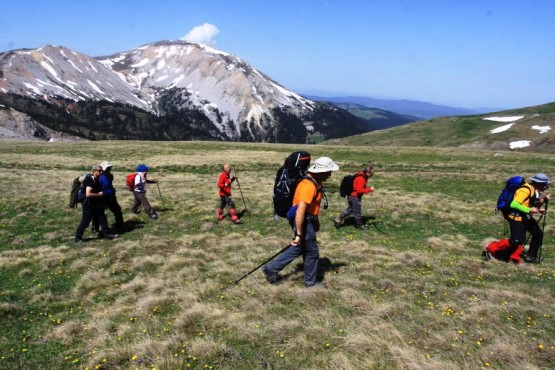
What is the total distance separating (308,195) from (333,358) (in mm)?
3802

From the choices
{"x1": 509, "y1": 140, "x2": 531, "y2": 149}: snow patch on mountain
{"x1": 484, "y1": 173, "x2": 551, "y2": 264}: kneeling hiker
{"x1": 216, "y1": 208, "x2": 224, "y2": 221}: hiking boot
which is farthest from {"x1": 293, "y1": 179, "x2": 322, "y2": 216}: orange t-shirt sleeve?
{"x1": 509, "y1": 140, "x2": 531, "y2": 149}: snow patch on mountain

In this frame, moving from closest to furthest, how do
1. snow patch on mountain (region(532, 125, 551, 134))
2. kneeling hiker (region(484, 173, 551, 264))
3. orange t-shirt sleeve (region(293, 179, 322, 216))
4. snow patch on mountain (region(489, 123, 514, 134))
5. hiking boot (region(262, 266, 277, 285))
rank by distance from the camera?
1. orange t-shirt sleeve (region(293, 179, 322, 216))
2. hiking boot (region(262, 266, 277, 285))
3. kneeling hiker (region(484, 173, 551, 264))
4. snow patch on mountain (region(532, 125, 551, 134))
5. snow patch on mountain (region(489, 123, 514, 134))

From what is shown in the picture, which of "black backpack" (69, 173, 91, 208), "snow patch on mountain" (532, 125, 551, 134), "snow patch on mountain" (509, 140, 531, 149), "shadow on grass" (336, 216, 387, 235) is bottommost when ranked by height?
"shadow on grass" (336, 216, 387, 235)

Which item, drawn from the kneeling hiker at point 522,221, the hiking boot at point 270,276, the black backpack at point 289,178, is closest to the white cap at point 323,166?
the black backpack at point 289,178

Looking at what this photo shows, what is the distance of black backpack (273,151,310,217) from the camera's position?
978 cm

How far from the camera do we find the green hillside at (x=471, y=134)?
263ft

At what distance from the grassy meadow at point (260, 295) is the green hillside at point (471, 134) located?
68.8m

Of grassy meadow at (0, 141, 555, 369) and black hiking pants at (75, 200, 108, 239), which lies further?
black hiking pants at (75, 200, 108, 239)

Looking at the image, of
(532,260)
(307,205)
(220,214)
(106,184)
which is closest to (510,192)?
(532,260)

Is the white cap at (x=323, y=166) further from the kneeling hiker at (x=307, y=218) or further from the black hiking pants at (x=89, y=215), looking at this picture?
the black hiking pants at (x=89, y=215)

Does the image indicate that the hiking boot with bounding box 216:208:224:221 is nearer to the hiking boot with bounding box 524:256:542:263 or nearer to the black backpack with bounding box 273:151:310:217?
the black backpack with bounding box 273:151:310:217

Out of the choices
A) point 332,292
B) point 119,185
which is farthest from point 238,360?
point 119,185

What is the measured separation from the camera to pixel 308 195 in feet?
31.2

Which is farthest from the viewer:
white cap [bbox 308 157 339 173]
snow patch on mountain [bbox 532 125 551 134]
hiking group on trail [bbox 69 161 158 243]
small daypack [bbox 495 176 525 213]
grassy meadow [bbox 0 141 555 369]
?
snow patch on mountain [bbox 532 125 551 134]
